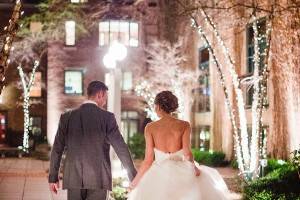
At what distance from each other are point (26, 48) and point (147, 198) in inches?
1278

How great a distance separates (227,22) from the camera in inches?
963

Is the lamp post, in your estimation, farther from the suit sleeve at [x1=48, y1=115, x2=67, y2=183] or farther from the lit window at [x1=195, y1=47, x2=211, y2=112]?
the lit window at [x1=195, y1=47, x2=211, y2=112]

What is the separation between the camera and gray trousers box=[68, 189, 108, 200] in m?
6.64

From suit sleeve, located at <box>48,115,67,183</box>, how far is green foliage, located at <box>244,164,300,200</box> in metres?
5.31

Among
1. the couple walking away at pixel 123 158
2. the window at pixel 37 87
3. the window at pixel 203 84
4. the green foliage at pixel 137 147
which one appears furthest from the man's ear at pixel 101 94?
the window at pixel 37 87

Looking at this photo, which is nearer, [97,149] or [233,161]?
[97,149]

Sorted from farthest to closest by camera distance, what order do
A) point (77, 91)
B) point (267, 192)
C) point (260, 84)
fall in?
point (77, 91)
point (260, 84)
point (267, 192)

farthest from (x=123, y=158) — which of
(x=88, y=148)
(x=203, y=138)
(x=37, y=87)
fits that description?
(x=37, y=87)

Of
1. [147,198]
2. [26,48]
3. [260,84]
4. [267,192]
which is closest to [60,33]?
[26,48]

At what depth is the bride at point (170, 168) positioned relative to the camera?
6980 millimetres

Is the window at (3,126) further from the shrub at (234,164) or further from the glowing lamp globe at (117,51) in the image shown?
the glowing lamp globe at (117,51)

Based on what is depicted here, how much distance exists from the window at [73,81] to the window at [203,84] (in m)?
8.50

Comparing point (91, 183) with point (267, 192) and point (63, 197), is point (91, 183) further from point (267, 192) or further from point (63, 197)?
point (63, 197)

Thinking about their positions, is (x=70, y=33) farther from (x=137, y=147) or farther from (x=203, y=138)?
(x=203, y=138)
